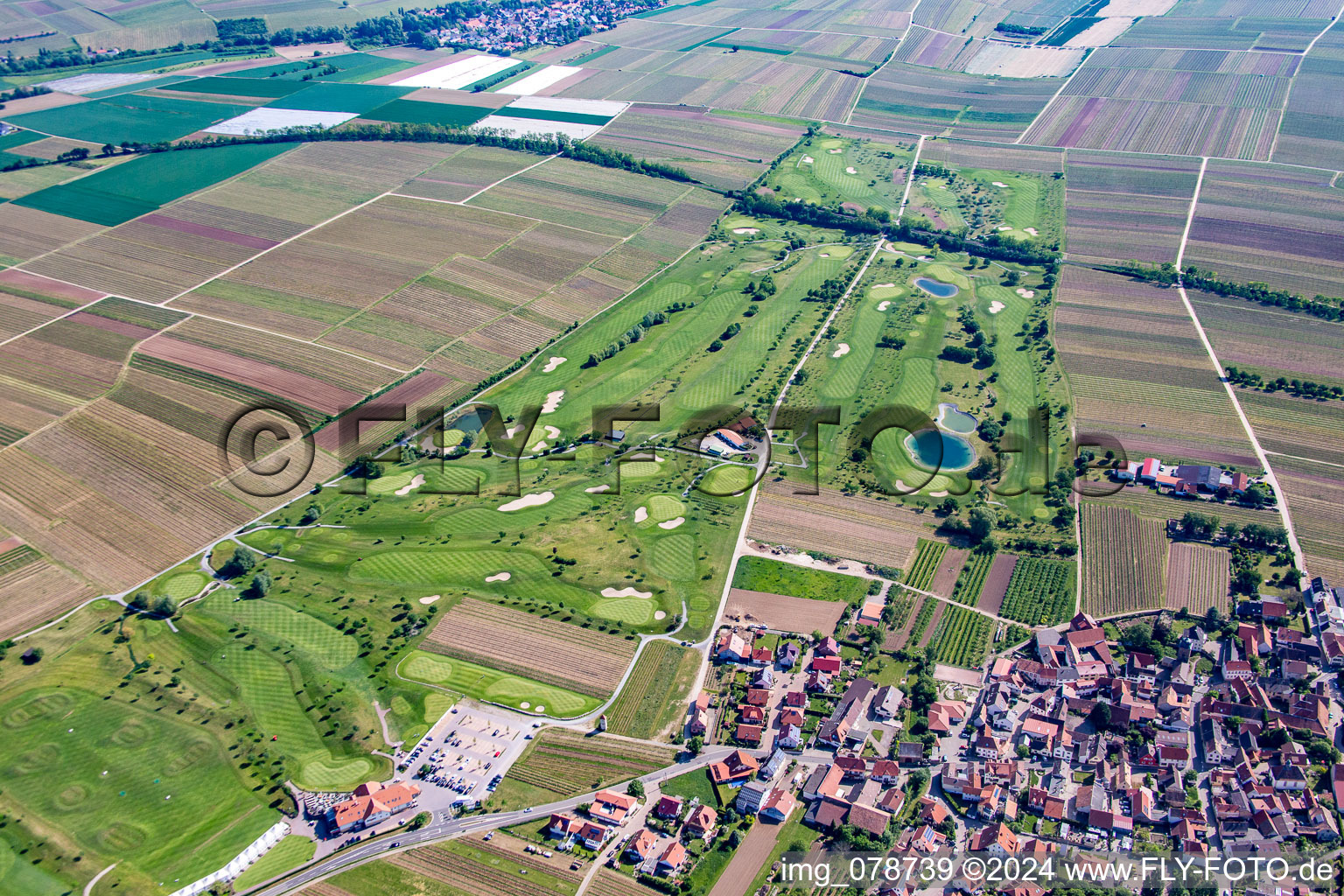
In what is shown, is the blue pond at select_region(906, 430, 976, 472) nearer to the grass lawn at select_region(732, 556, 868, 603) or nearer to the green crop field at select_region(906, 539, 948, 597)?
the green crop field at select_region(906, 539, 948, 597)

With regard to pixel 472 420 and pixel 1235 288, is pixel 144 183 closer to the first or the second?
pixel 472 420

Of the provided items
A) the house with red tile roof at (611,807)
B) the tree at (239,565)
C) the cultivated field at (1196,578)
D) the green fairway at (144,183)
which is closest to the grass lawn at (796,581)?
the house with red tile roof at (611,807)

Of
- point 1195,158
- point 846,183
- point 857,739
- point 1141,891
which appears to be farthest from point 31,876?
point 1195,158

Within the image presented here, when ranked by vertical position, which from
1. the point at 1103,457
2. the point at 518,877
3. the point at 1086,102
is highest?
the point at 1086,102

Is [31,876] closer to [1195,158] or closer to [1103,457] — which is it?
[1103,457]

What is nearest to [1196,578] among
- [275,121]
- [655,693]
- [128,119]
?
[655,693]

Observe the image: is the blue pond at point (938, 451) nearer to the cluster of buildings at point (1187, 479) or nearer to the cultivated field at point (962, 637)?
the cluster of buildings at point (1187, 479)

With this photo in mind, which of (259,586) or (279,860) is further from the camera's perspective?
(259,586)
